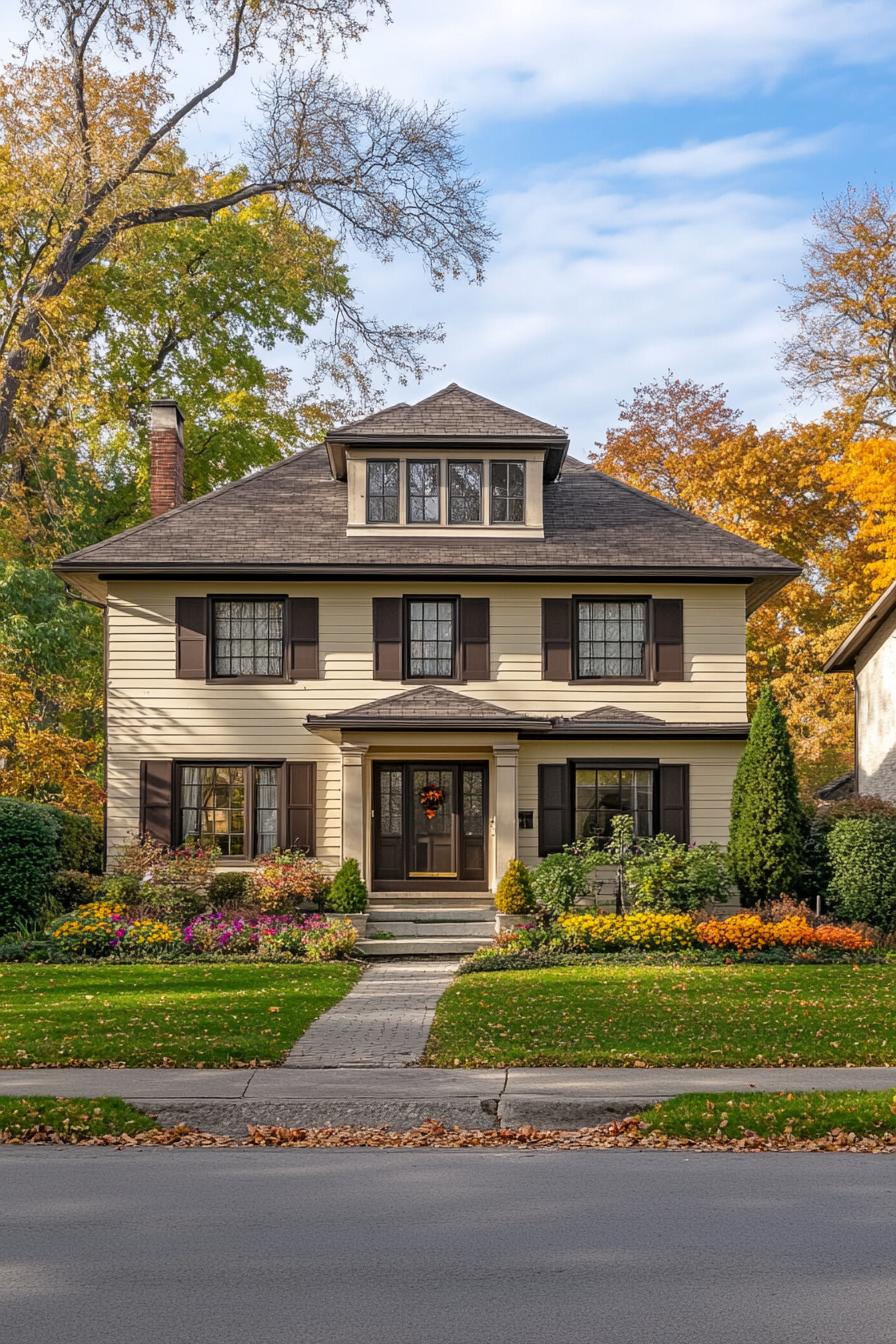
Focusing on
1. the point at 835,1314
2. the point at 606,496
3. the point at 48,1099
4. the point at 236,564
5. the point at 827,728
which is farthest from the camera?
the point at 827,728

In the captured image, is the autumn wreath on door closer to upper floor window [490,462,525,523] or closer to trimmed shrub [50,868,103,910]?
upper floor window [490,462,525,523]

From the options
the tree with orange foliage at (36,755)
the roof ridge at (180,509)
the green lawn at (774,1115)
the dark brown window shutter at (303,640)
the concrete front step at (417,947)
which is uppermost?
the roof ridge at (180,509)

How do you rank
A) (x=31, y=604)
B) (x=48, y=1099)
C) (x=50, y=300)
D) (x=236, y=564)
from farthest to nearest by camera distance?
1. (x=31, y=604)
2. (x=236, y=564)
3. (x=50, y=300)
4. (x=48, y=1099)

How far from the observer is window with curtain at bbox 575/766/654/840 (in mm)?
23500

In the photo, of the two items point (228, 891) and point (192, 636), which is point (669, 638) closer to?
point (192, 636)

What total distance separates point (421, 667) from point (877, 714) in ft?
A: 33.6

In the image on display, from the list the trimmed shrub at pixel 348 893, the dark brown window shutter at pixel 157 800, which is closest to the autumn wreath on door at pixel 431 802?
the trimmed shrub at pixel 348 893

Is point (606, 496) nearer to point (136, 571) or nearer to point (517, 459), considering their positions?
point (517, 459)

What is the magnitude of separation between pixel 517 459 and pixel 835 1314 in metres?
19.7

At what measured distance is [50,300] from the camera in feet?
69.1

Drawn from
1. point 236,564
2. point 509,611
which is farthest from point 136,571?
point 509,611

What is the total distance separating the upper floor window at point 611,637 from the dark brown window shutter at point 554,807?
6.14ft

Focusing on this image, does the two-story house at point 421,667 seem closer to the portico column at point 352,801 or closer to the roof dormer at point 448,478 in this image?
the roof dormer at point 448,478

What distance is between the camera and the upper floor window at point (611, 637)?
78.0 ft
